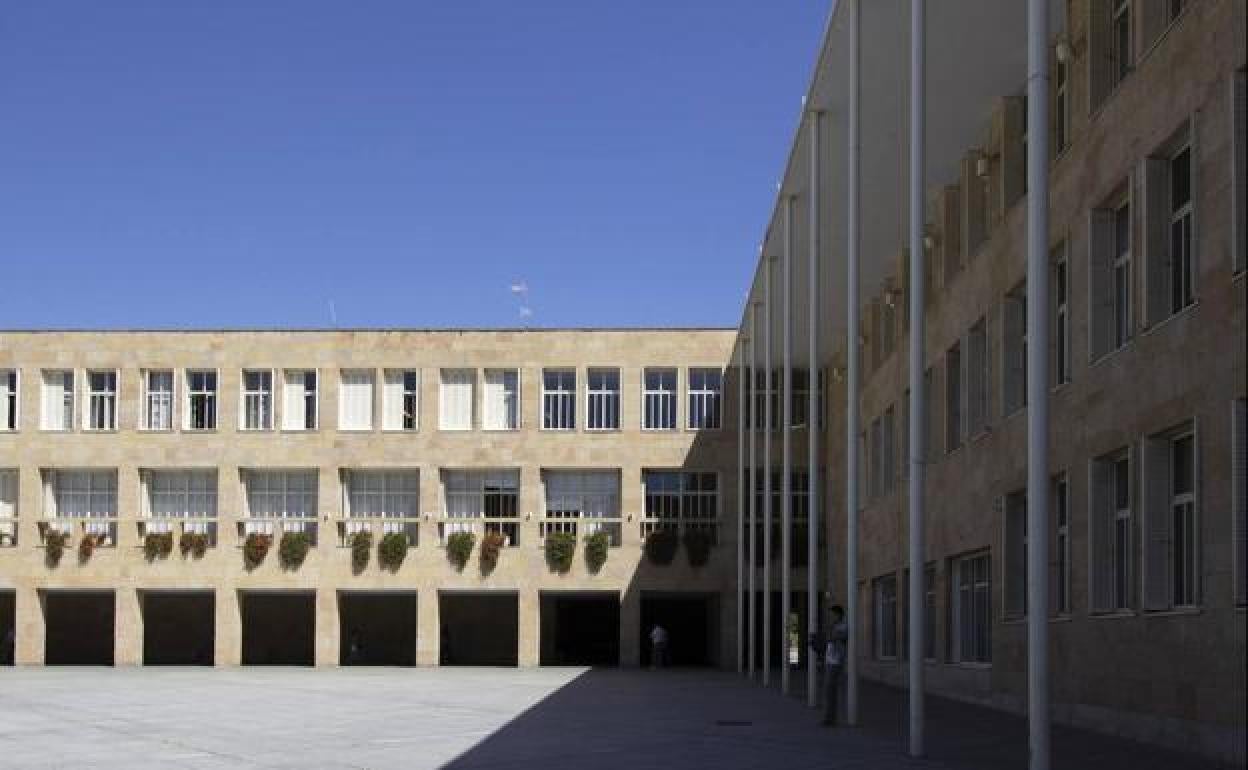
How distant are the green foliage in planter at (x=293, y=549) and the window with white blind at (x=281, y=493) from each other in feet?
3.45

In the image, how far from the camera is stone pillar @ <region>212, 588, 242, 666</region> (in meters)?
54.6

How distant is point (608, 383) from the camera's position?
5500cm

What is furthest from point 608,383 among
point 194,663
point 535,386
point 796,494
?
point 194,663

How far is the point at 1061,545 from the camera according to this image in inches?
995

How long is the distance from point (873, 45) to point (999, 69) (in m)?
2.72

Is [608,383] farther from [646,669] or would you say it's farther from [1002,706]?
[1002,706]

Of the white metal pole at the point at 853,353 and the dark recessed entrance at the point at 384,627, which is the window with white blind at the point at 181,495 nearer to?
the dark recessed entrance at the point at 384,627

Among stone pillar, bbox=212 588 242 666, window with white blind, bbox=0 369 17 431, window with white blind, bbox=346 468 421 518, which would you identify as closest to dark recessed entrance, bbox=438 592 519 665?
window with white blind, bbox=346 468 421 518

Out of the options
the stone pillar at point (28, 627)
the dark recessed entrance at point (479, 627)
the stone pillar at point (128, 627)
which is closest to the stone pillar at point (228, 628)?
the stone pillar at point (128, 627)

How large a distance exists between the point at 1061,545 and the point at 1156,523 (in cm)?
505

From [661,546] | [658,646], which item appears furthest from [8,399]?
[658,646]

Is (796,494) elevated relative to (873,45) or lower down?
lower down

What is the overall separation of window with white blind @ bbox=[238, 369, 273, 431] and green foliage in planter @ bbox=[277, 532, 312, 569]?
3.43m

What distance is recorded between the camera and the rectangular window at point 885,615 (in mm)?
41219
